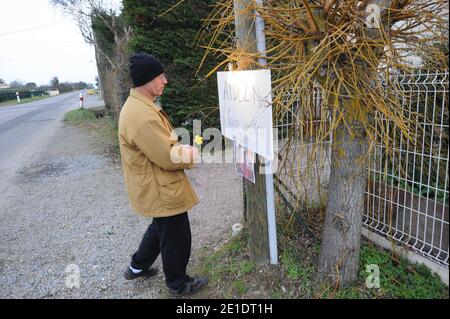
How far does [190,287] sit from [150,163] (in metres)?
1.02

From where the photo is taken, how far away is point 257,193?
8.95ft

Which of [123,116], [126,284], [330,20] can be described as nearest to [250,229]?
[126,284]

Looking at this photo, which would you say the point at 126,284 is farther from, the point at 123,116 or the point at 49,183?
the point at 49,183

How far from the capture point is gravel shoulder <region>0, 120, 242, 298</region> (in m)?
2.96

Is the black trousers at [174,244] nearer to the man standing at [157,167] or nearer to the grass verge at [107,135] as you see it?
the man standing at [157,167]

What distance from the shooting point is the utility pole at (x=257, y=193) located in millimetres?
2436

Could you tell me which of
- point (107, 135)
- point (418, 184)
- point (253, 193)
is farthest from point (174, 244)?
point (107, 135)

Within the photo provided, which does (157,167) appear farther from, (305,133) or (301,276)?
(301,276)

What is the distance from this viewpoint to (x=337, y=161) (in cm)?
241

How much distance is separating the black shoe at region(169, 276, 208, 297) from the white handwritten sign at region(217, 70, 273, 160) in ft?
3.68

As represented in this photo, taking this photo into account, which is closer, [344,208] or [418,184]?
[344,208]

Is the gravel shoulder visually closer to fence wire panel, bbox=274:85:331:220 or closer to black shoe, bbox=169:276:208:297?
black shoe, bbox=169:276:208:297

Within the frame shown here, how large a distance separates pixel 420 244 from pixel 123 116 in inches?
93.0

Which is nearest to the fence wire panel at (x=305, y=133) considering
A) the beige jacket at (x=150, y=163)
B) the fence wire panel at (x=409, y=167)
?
the fence wire panel at (x=409, y=167)
